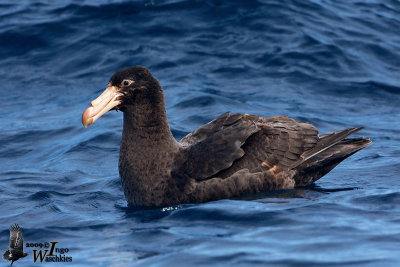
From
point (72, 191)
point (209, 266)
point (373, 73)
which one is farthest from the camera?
point (373, 73)

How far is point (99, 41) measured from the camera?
1516 centimetres

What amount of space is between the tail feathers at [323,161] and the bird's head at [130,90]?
2.10m

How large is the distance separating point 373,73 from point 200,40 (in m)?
3.56

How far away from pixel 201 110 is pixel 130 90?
4.75m

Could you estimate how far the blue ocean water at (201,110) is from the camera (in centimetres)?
672

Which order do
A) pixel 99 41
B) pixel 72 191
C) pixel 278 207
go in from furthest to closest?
1. pixel 99 41
2. pixel 72 191
3. pixel 278 207

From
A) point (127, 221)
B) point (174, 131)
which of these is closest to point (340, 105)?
point (174, 131)

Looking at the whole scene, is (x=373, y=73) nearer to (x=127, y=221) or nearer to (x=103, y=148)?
(x=103, y=148)
